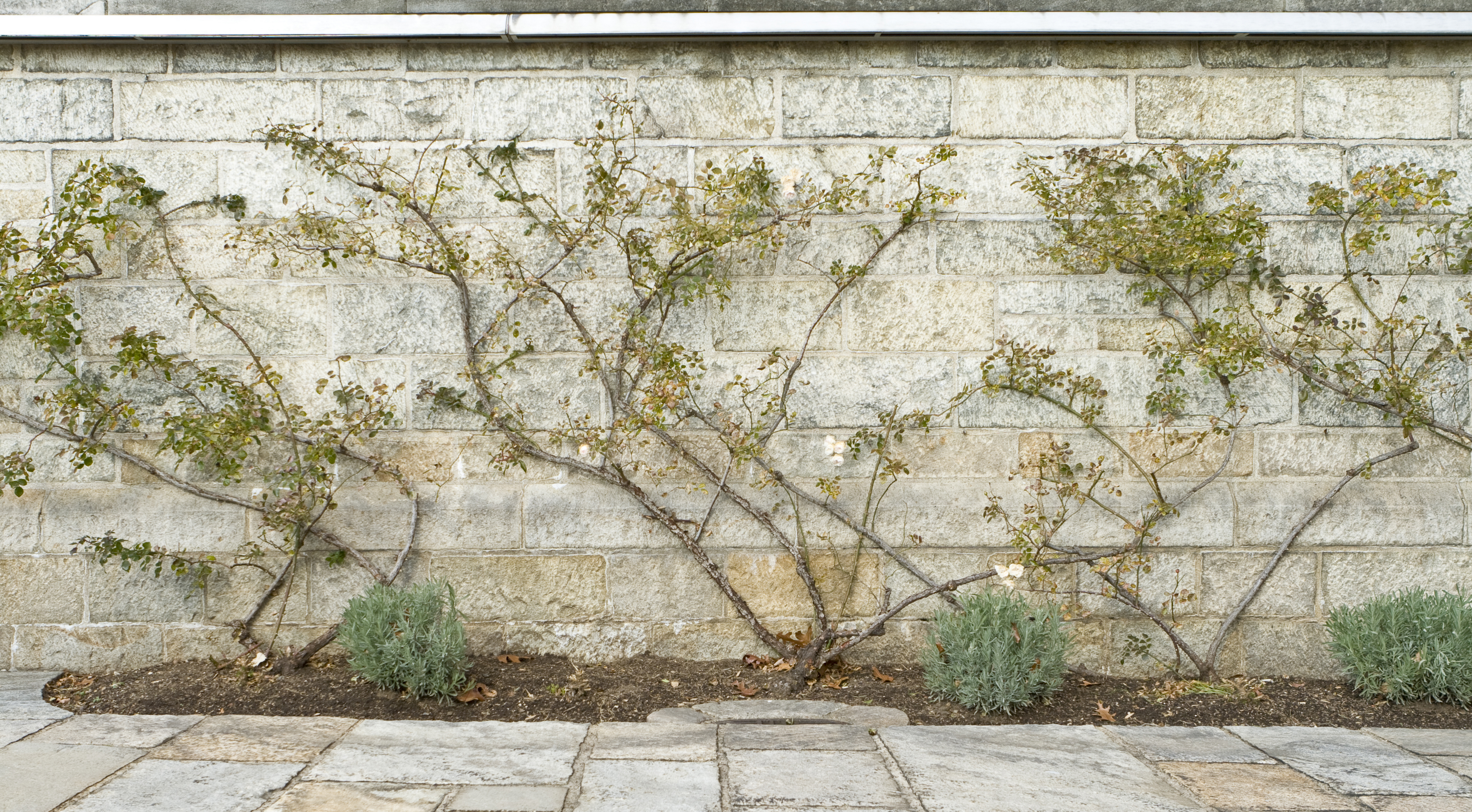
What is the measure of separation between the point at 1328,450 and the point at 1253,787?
64.2 inches

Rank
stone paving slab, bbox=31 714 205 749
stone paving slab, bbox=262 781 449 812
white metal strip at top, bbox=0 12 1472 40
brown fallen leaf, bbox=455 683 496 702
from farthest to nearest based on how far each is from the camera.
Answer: white metal strip at top, bbox=0 12 1472 40 → brown fallen leaf, bbox=455 683 496 702 → stone paving slab, bbox=31 714 205 749 → stone paving slab, bbox=262 781 449 812

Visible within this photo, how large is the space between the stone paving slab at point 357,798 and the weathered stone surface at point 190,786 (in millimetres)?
71

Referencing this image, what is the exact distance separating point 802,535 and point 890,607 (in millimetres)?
416

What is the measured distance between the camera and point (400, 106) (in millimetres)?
3840

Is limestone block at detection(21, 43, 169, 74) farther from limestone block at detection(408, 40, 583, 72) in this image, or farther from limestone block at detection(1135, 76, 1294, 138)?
limestone block at detection(1135, 76, 1294, 138)

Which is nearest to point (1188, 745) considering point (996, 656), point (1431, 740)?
point (996, 656)

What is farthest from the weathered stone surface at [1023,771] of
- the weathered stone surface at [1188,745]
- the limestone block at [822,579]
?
the limestone block at [822,579]

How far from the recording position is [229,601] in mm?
3887

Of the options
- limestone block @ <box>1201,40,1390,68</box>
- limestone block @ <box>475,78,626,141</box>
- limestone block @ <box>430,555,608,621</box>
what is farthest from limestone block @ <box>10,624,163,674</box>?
limestone block @ <box>1201,40,1390,68</box>

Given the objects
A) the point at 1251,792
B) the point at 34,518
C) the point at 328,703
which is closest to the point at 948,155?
the point at 1251,792

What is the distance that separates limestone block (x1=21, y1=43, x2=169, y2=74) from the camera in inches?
151

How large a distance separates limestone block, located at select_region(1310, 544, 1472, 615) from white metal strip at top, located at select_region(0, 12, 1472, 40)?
184 centimetres

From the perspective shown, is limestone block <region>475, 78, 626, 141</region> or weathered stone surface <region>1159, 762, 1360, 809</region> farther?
limestone block <region>475, 78, 626, 141</region>

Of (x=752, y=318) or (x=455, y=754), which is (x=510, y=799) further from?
(x=752, y=318)
